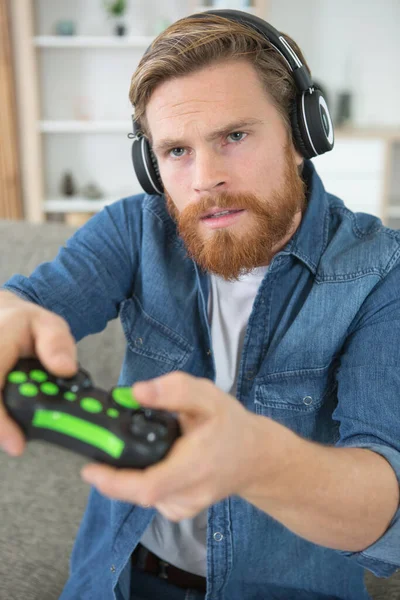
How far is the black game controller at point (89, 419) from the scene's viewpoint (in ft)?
1.55

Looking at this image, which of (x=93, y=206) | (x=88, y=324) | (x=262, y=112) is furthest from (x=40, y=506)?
(x=93, y=206)

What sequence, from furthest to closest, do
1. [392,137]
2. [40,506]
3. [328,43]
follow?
1. [328,43]
2. [392,137]
3. [40,506]

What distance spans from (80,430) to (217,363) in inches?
20.4

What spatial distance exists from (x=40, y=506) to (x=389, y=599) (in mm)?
686

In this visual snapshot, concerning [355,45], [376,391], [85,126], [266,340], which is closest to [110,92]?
[85,126]

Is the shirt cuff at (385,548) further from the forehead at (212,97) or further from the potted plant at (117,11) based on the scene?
the potted plant at (117,11)

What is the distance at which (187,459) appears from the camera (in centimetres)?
46

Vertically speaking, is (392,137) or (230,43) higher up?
(230,43)

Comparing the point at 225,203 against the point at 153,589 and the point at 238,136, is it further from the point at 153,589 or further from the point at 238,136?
the point at 153,589

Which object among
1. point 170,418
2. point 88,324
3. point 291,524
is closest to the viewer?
point 170,418

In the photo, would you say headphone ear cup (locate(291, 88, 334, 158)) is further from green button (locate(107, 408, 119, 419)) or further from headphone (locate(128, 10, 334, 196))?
green button (locate(107, 408, 119, 419))

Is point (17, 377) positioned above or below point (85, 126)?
above

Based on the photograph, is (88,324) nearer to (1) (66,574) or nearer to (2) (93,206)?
(1) (66,574)

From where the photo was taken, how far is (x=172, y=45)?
0.94 metres
